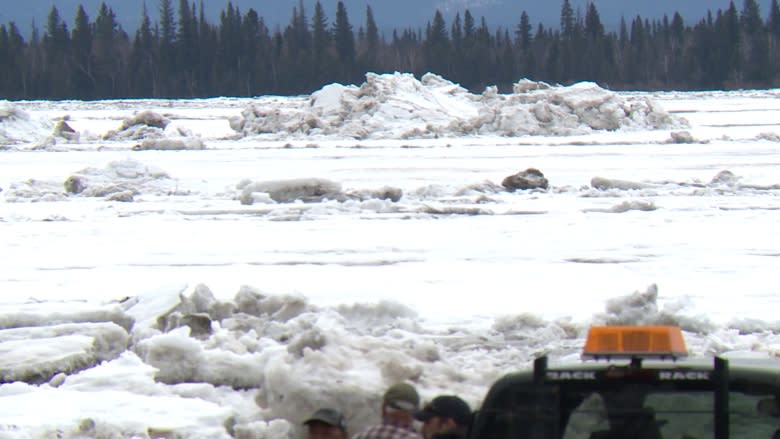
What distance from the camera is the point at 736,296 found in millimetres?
9930

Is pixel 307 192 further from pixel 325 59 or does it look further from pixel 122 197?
pixel 325 59

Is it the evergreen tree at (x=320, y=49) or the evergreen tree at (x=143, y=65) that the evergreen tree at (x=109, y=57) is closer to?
the evergreen tree at (x=143, y=65)

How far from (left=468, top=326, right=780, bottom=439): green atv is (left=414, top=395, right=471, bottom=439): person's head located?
85 cm

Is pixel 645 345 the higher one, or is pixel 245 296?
pixel 645 345

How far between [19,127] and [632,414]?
129 feet

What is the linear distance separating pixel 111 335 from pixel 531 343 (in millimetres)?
2463

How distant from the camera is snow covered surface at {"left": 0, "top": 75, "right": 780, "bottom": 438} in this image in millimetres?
6824

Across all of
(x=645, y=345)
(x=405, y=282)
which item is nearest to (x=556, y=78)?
(x=405, y=282)

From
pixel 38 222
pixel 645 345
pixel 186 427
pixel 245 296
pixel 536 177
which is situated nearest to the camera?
pixel 645 345

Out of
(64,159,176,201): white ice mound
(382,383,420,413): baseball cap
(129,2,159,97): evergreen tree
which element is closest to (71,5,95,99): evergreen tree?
(129,2,159,97): evergreen tree

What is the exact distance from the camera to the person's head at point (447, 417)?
13.9 ft

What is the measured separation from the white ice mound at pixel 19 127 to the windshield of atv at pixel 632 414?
3629cm

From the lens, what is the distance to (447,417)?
14.0 feet

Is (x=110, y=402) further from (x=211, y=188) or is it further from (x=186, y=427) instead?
(x=211, y=188)
